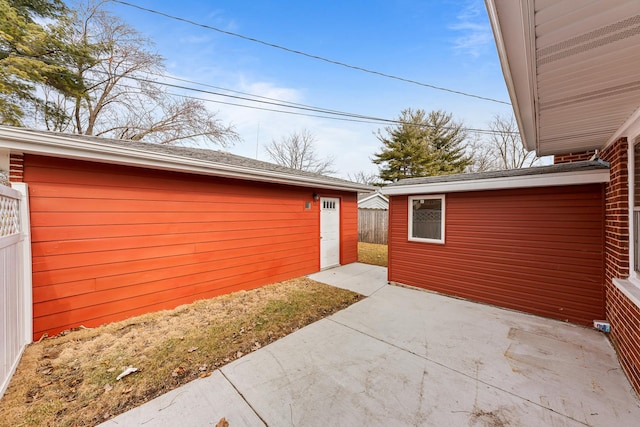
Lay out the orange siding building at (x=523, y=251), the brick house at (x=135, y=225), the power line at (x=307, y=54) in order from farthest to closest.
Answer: the power line at (x=307, y=54) < the orange siding building at (x=523, y=251) < the brick house at (x=135, y=225)

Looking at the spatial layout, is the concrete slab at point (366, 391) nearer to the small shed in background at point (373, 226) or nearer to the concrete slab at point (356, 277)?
the concrete slab at point (356, 277)

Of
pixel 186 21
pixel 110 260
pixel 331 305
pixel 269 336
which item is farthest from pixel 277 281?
pixel 186 21

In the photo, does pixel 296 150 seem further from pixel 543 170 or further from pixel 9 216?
pixel 9 216

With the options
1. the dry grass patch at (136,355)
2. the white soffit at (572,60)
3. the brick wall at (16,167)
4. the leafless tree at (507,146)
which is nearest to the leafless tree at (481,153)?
the leafless tree at (507,146)

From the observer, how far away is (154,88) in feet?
32.7

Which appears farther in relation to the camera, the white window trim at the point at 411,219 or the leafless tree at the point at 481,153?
the leafless tree at the point at 481,153

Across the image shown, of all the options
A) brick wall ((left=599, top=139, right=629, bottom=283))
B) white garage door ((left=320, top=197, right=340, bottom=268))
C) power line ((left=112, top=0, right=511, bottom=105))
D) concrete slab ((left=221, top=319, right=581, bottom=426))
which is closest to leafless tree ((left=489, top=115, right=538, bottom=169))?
power line ((left=112, top=0, right=511, bottom=105))

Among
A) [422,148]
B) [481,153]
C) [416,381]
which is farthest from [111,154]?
[481,153]


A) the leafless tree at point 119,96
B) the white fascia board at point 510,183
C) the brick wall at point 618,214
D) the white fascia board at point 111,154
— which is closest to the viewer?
the white fascia board at point 111,154

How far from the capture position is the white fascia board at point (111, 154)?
2642 millimetres

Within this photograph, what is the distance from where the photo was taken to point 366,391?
87.7 inches

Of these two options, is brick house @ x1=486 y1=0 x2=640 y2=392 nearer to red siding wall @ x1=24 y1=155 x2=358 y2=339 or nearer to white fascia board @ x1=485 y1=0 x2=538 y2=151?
white fascia board @ x1=485 y1=0 x2=538 y2=151

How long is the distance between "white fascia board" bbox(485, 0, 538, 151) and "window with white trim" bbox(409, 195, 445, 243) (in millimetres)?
2827

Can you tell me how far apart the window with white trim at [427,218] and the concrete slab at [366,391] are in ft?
9.51
